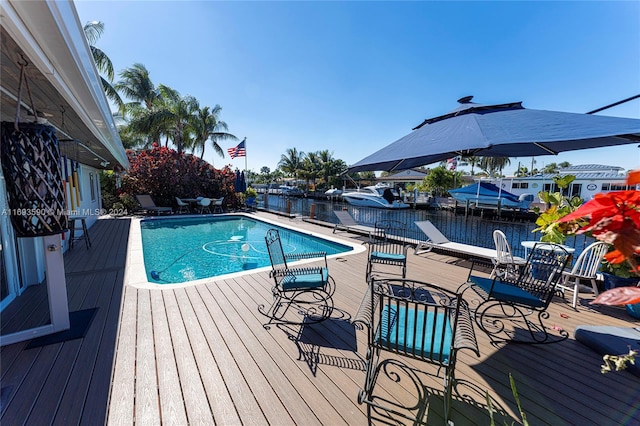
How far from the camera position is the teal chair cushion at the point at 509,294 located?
2.49m

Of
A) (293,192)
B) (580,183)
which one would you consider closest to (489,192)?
(580,183)

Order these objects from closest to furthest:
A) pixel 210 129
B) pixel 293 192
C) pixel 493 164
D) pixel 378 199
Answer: pixel 210 129 < pixel 378 199 < pixel 293 192 < pixel 493 164

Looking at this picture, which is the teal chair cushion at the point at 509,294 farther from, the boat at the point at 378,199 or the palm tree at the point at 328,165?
the palm tree at the point at 328,165

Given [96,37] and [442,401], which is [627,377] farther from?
[96,37]

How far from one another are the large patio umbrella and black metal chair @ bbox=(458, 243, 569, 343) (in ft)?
4.16

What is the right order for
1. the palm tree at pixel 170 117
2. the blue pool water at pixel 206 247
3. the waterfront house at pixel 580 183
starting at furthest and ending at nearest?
the waterfront house at pixel 580 183 → the palm tree at pixel 170 117 → the blue pool water at pixel 206 247

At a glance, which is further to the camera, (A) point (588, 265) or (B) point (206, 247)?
(B) point (206, 247)

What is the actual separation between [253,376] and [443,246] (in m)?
4.42

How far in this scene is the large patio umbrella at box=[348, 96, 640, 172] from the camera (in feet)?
7.01

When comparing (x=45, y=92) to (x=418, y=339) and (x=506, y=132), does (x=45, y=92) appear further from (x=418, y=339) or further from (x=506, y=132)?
(x=506, y=132)

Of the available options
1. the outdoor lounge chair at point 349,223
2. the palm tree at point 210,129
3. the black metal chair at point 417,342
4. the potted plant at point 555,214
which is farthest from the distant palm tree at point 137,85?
the potted plant at point 555,214

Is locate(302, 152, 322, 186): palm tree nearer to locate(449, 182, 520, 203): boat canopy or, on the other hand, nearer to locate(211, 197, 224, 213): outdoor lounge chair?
locate(449, 182, 520, 203): boat canopy

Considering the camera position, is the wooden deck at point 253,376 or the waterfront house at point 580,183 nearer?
the wooden deck at point 253,376

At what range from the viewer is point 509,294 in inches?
101
